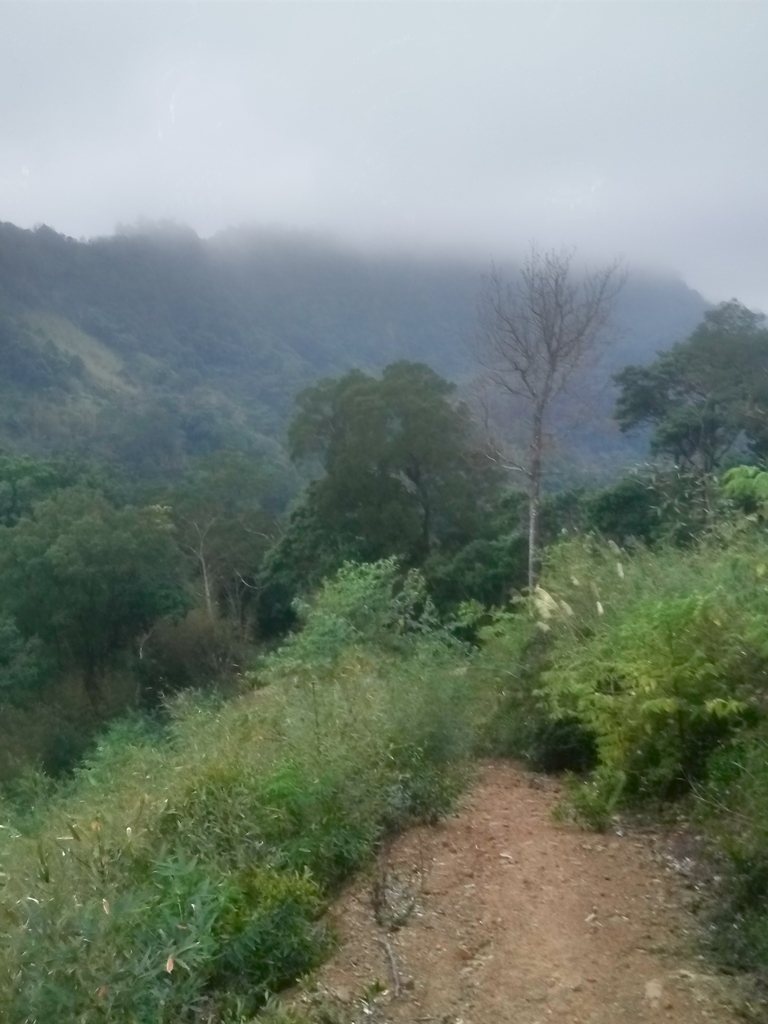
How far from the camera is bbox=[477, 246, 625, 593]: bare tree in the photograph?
37.5ft

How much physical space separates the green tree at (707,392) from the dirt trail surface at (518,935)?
1093cm

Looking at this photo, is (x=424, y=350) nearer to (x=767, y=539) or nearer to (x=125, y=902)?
(x=767, y=539)

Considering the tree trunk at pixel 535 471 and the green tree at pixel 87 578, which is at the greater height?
the tree trunk at pixel 535 471

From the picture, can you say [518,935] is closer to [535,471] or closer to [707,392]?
[535,471]

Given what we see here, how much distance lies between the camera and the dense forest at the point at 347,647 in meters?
3.56

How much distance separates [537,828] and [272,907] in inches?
68.6

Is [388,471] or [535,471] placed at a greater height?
[535,471]

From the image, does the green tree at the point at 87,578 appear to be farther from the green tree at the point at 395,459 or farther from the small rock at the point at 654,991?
the small rock at the point at 654,991

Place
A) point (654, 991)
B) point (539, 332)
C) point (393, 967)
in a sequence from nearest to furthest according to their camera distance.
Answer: point (654, 991), point (393, 967), point (539, 332)

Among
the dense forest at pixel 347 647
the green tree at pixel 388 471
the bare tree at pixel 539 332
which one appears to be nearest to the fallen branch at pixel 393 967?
the dense forest at pixel 347 647

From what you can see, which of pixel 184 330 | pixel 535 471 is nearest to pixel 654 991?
pixel 535 471

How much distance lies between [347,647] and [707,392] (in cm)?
1050

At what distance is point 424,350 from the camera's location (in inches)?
1523

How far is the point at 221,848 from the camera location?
4195 millimetres
